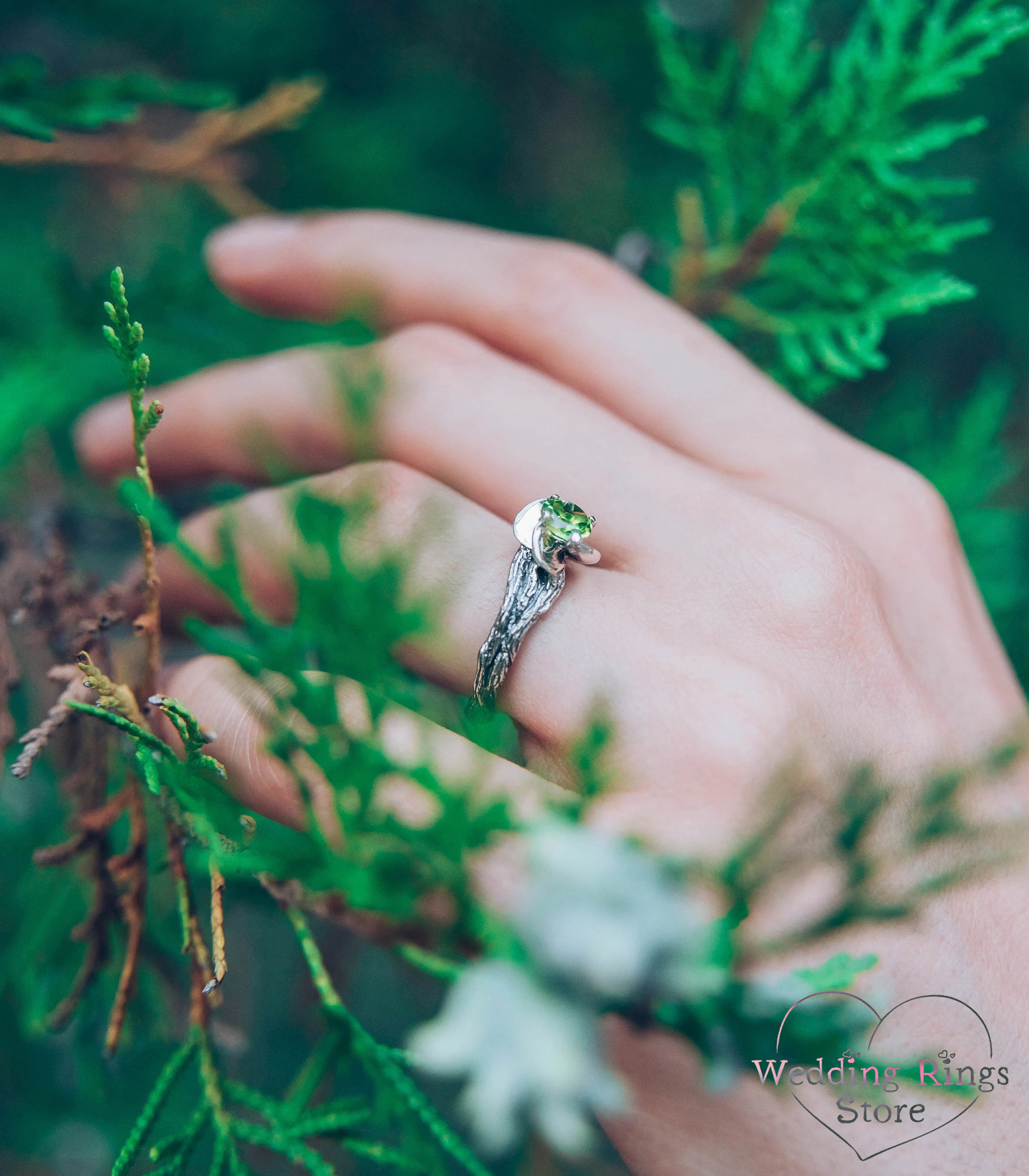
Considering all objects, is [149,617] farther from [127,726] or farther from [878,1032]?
[878,1032]

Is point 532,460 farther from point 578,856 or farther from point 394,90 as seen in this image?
point 394,90

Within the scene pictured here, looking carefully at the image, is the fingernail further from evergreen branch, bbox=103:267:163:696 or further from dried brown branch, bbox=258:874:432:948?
dried brown branch, bbox=258:874:432:948

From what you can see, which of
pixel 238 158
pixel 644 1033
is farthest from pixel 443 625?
pixel 238 158

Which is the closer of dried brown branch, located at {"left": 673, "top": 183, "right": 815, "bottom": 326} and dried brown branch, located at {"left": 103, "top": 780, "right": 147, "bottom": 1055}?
A: dried brown branch, located at {"left": 103, "top": 780, "right": 147, "bottom": 1055}

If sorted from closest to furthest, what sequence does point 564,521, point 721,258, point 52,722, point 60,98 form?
point 52,722 → point 564,521 → point 60,98 → point 721,258

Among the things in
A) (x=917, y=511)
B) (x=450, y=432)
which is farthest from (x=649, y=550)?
(x=917, y=511)

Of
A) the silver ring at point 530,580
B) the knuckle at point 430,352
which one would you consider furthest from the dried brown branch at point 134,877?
the knuckle at point 430,352

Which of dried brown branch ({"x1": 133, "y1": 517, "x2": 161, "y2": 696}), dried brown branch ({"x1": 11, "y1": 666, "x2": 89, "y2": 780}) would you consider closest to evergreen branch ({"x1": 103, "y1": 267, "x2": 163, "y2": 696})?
dried brown branch ({"x1": 133, "y1": 517, "x2": 161, "y2": 696})
